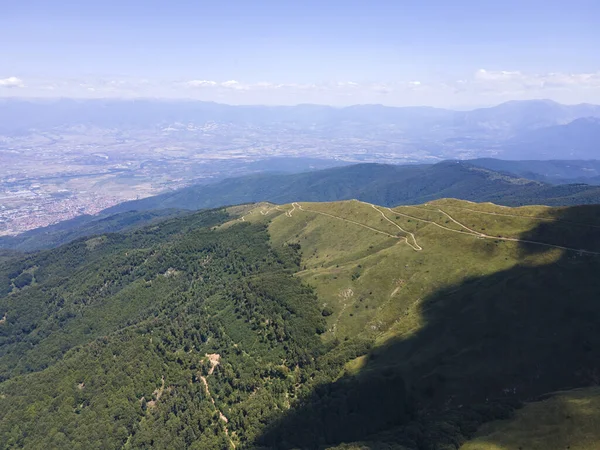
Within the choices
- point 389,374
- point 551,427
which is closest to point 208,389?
point 389,374

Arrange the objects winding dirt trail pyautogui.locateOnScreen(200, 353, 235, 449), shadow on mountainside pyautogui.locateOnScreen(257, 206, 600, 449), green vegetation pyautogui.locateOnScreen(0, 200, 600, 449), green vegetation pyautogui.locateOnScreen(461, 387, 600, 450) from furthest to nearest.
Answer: winding dirt trail pyautogui.locateOnScreen(200, 353, 235, 449), green vegetation pyautogui.locateOnScreen(0, 200, 600, 449), shadow on mountainside pyautogui.locateOnScreen(257, 206, 600, 449), green vegetation pyautogui.locateOnScreen(461, 387, 600, 450)

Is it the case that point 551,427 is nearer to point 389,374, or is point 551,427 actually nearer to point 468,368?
point 468,368

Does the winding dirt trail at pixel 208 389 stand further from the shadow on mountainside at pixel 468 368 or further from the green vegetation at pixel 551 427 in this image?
the green vegetation at pixel 551 427

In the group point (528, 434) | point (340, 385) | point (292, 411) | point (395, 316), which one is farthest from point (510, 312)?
point (292, 411)

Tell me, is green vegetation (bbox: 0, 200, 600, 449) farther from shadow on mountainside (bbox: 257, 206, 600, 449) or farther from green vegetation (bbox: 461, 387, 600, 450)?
green vegetation (bbox: 461, 387, 600, 450)

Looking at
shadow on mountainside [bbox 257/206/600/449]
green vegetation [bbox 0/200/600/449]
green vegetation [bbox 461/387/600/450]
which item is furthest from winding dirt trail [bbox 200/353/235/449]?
green vegetation [bbox 461/387/600/450]

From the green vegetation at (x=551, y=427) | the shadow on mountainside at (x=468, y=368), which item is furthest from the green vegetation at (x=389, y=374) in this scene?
the green vegetation at (x=551, y=427)

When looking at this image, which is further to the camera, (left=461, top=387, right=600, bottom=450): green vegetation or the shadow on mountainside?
the shadow on mountainside

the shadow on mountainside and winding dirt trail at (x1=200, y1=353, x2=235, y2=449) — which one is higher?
the shadow on mountainside
